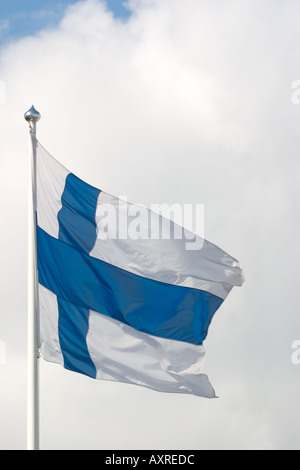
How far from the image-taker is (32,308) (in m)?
17.4

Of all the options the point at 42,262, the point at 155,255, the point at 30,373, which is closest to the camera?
the point at 30,373

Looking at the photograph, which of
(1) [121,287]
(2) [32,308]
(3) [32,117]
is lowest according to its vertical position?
(2) [32,308]

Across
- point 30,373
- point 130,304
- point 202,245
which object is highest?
point 202,245

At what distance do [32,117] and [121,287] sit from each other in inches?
172

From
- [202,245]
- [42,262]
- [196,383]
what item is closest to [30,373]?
[42,262]

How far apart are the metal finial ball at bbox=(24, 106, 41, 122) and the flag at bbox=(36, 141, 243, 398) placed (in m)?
0.86

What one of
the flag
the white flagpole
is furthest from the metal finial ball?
the flag

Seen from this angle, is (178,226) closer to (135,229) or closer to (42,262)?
(135,229)

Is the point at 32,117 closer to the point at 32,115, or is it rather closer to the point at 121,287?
the point at 32,115

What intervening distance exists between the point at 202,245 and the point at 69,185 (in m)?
3.48

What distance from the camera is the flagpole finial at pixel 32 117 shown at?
19062 mm

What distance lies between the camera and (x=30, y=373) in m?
16.9

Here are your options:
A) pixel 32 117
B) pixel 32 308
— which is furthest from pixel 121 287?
pixel 32 117

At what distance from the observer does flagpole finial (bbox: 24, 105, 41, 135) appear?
19062mm
